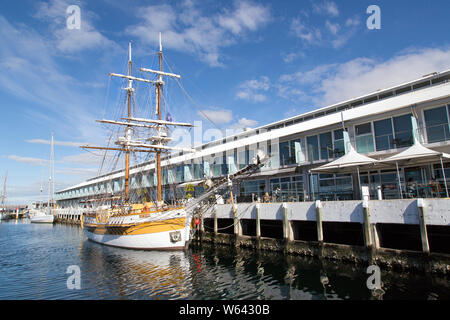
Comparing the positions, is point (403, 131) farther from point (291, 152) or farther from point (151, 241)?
point (151, 241)

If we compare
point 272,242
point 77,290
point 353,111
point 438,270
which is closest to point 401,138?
point 353,111

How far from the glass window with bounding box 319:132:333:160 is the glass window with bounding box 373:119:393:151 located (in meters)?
3.16

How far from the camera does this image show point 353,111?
856 inches

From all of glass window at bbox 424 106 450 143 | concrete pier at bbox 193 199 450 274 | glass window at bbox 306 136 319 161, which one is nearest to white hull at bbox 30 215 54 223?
concrete pier at bbox 193 199 450 274

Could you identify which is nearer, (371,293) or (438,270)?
(371,293)

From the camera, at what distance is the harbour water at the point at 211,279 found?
33.2 feet

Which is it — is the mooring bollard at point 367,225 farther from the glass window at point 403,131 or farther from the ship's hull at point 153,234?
the ship's hull at point 153,234

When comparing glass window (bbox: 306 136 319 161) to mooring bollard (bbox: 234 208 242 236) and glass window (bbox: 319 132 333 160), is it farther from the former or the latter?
mooring bollard (bbox: 234 208 242 236)

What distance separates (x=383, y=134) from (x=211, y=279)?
48.4ft

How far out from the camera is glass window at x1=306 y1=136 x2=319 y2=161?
21.1 meters
